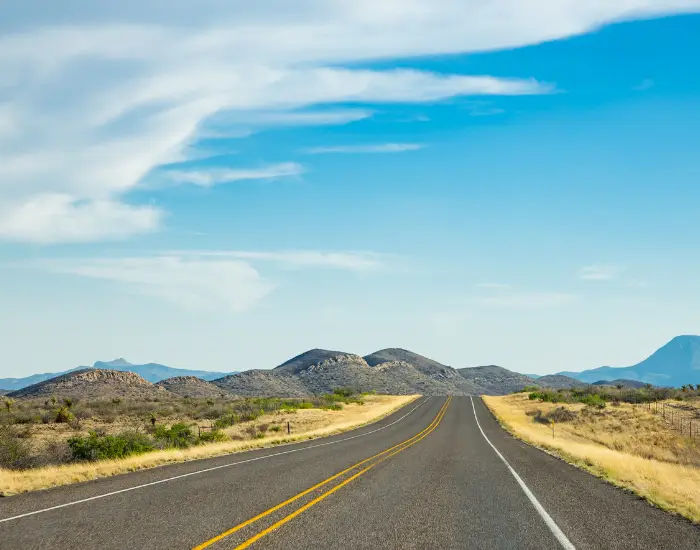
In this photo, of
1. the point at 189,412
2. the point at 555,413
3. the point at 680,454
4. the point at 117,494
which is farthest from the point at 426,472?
the point at 555,413

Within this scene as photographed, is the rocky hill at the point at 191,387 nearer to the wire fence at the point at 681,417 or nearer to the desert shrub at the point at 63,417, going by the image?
the desert shrub at the point at 63,417

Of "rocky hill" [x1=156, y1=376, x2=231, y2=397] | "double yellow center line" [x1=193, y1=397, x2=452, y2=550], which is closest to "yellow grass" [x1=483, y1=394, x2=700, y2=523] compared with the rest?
"double yellow center line" [x1=193, y1=397, x2=452, y2=550]

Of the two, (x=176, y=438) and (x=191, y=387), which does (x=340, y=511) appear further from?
(x=191, y=387)

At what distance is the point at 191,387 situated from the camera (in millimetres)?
125938

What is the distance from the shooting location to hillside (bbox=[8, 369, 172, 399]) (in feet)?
328

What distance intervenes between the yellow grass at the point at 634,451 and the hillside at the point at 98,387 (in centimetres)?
6661

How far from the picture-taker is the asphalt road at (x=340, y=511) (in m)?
9.23

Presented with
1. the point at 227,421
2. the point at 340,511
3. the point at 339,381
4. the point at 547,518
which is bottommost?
the point at 547,518

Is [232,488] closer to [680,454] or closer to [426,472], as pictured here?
[426,472]

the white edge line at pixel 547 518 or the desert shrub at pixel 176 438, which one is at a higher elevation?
the desert shrub at pixel 176 438

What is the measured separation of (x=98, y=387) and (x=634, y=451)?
9151 cm

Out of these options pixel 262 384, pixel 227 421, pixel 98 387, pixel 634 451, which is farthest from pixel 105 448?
pixel 262 384

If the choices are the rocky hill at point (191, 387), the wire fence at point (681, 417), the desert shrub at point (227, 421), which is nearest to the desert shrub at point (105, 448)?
the desert shrub at point (227, 421)

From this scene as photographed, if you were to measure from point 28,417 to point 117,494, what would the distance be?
40.7 meters
